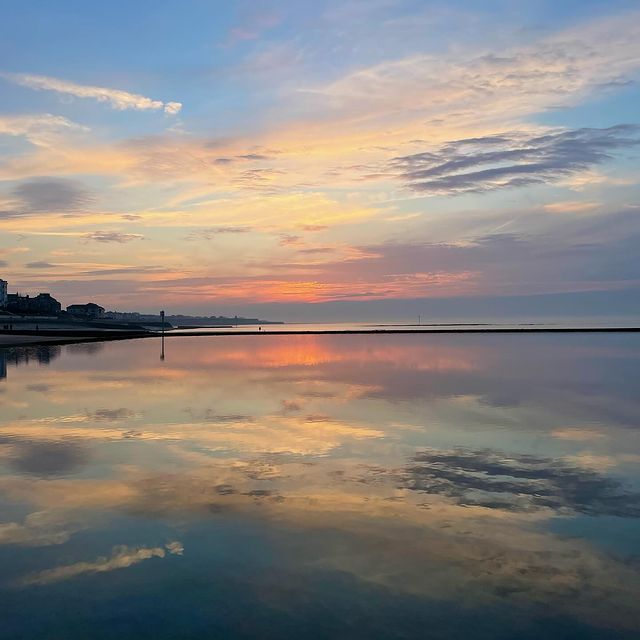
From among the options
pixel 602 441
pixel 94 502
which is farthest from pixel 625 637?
pixel 602 441

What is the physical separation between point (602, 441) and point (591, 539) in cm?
857

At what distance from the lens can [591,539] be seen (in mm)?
9547

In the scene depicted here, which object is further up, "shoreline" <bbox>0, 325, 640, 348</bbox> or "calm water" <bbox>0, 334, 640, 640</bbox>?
"shoreline" <bbox>0, 325, 640, 348</bbox>

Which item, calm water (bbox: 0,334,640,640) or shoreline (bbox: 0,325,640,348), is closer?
calm water (bbox: 0,334,640,640)

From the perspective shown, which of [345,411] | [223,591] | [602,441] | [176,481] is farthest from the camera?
[345,411]

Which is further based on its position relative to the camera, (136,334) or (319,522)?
(136,334)

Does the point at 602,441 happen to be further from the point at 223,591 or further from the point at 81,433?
the point at 81,433

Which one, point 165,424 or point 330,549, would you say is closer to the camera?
point 330,549

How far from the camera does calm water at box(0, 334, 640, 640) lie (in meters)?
7.09

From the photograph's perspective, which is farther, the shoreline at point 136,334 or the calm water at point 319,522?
the shoreline at point 136,334

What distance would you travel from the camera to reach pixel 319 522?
10328mm

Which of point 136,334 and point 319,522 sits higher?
point 136,334

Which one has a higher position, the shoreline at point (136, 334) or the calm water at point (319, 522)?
the shoreline at point (136, 334)

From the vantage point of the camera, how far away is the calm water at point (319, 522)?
7.09m
